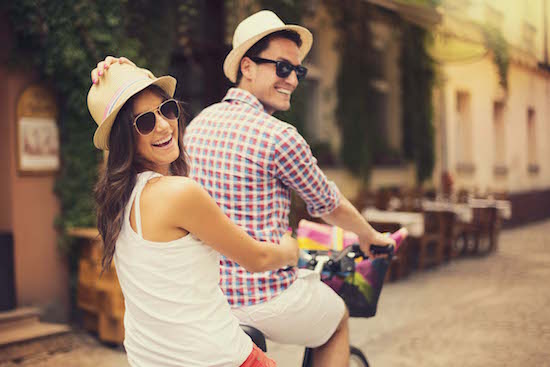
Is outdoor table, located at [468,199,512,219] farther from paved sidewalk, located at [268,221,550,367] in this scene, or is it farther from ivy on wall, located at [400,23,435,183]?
paved sidewalk, located at [268,221,550,367]

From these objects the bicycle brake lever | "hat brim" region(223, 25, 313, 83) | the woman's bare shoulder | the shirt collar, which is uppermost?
"hat brim" region(223, 25, 313, 83)

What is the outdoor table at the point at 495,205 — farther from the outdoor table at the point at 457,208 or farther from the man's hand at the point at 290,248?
the man's hand at the point at 290,248

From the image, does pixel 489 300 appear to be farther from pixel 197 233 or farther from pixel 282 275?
pixel 197 233

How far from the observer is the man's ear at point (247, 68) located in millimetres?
2580

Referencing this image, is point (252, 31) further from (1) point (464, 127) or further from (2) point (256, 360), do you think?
(1) point (464, 127)

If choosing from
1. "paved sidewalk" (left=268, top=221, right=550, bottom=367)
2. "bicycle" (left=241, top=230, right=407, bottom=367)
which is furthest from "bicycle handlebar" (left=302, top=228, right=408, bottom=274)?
"paved sidewalk" (left=268, top=221, right=550, bottom=367)

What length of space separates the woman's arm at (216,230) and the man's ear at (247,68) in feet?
2.89

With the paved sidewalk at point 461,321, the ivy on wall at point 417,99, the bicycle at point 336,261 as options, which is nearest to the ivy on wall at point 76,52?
the paved sidewalk at point 461,321

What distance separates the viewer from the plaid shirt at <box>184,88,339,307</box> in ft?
7.47

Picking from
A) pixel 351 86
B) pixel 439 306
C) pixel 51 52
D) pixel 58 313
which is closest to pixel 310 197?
pixel 51 52

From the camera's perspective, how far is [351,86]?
10984mm

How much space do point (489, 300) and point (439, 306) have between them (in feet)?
2.14

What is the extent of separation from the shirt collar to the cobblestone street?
2.97 meters

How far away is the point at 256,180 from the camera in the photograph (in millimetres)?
2311
